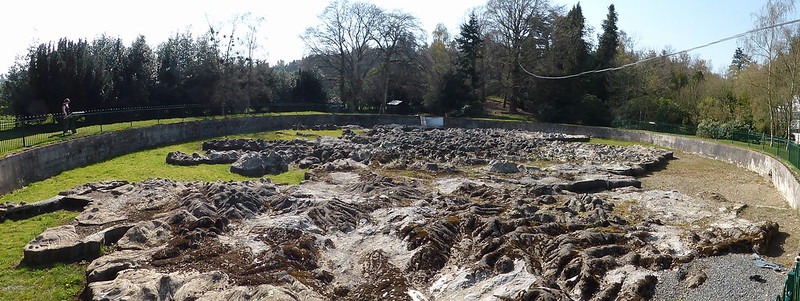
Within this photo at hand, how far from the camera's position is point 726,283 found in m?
10.9

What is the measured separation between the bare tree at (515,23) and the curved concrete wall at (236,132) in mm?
10266

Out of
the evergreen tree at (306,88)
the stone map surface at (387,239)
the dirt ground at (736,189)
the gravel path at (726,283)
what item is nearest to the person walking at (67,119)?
the stone map surface at (387,239)

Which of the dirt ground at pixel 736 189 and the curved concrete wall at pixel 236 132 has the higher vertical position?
the curved concrete wall at pixel 236 132

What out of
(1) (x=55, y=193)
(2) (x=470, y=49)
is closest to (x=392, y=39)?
(2) (x=470, y=49)

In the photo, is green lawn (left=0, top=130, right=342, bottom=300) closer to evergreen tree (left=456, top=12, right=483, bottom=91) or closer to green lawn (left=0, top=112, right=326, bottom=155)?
green lawn (left=0, top=112, right=326, bottom=155)

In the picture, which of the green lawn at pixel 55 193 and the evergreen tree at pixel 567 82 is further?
the evergreen tree at pixel 567 82

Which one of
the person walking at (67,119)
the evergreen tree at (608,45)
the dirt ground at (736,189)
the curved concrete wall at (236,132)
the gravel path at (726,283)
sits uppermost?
the evergreen tree at (608,45)

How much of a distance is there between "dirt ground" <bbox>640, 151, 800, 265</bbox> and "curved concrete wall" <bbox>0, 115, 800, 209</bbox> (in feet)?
1.60

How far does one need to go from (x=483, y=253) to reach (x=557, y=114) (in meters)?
40.7

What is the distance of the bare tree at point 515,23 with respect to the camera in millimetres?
57438

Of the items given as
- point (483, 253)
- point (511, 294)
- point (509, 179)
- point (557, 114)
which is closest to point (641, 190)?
point (509, 179)

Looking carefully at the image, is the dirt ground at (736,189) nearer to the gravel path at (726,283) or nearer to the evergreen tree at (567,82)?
the gravel path at (726,283)

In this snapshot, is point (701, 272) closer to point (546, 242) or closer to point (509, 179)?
point (546, 242)

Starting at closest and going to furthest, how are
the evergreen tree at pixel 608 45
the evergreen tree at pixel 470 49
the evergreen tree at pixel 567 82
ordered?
the evergreen tree at pixel 567 82 < the evergreen tree at pixel 608 45 < the evergreen tree at pixel 470 49
